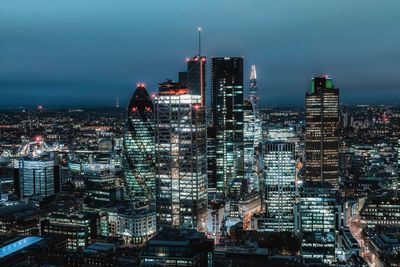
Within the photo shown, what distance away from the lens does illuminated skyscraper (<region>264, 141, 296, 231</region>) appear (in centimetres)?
5850

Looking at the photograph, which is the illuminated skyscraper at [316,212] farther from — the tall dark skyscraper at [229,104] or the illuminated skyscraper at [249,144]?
the tall dark skyscraper at [229,104]

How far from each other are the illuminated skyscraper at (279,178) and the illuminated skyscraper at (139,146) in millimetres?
12921

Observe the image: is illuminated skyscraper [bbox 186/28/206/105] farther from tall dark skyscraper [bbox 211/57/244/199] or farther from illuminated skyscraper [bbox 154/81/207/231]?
tall dark skyscraper [bbox 211/57/244/199]

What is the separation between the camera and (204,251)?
115 feet

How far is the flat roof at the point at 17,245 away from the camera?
37444mm

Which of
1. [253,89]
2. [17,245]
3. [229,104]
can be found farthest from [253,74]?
[17,245]

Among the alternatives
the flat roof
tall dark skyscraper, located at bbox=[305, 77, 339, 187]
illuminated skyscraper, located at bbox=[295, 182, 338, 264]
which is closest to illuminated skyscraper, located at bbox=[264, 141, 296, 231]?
illuminated skyscraper, located at bbox=[295, 182, 338, 264]

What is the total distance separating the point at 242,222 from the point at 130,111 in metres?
21.4

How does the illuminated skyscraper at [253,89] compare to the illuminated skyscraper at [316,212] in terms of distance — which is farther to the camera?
the illuminated skyscraper at [253,89]

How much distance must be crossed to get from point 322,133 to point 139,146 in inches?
917

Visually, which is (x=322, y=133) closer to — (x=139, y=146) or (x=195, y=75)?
(x=139, y=146)

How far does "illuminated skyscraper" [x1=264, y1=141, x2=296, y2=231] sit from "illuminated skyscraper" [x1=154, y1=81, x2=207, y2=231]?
33.9 feet

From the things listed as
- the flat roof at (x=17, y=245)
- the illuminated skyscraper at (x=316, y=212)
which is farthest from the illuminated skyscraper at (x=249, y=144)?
the flat roof at (x=17, y=245)

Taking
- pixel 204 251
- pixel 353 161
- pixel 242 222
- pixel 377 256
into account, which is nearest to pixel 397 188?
pixel 353 161
